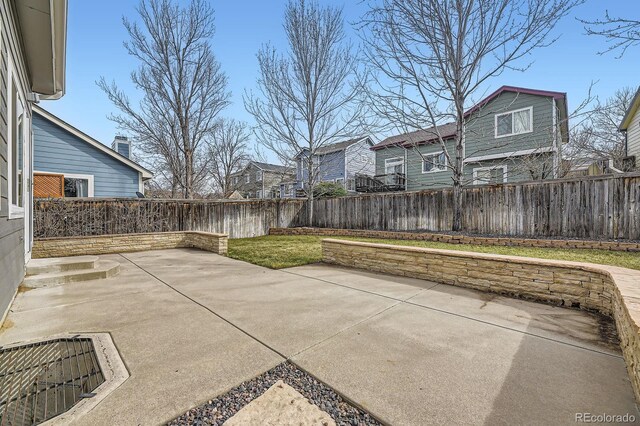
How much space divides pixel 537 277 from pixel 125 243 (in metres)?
9.37

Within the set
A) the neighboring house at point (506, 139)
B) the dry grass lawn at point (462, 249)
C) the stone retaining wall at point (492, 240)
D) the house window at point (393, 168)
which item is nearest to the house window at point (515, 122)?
the neighboring house at point (506, 139)

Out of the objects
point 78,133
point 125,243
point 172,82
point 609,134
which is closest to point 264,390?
point 125,243

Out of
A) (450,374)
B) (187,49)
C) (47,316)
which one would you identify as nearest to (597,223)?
(450,374)

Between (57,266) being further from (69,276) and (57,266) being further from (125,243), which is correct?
(125,243)

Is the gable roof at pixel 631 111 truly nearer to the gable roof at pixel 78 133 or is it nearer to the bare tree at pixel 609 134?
the bare tree at pixel 609 134

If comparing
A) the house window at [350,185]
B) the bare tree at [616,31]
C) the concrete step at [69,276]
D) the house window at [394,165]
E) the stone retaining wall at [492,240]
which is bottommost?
the concrete step at [69,276]

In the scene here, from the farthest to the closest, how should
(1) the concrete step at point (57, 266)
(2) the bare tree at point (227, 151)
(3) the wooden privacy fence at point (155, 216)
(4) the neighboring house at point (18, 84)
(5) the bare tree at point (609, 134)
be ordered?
(2) the bare tree at point (227, 151) < (5) the bare tree at point (609, 134) < (3) the wooden privacy fence at point (155, 216) < (1) the concrete step at point (57, 266) < (4) the neighboring house at point (18, 84)

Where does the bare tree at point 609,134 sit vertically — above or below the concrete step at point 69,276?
above

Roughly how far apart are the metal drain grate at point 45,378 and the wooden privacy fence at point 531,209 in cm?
898

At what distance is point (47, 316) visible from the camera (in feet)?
10.3

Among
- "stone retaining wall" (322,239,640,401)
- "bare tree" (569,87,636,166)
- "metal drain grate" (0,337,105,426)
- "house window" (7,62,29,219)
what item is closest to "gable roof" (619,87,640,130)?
"bare tree" (569,87,636,166)

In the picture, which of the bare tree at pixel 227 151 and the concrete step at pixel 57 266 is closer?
the concrete step at pixel 57 266

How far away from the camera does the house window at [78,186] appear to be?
9.58 m

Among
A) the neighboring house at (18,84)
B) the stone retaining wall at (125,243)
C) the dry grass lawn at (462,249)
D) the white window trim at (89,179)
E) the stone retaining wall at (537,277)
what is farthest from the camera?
the white window trim at (89,179)
